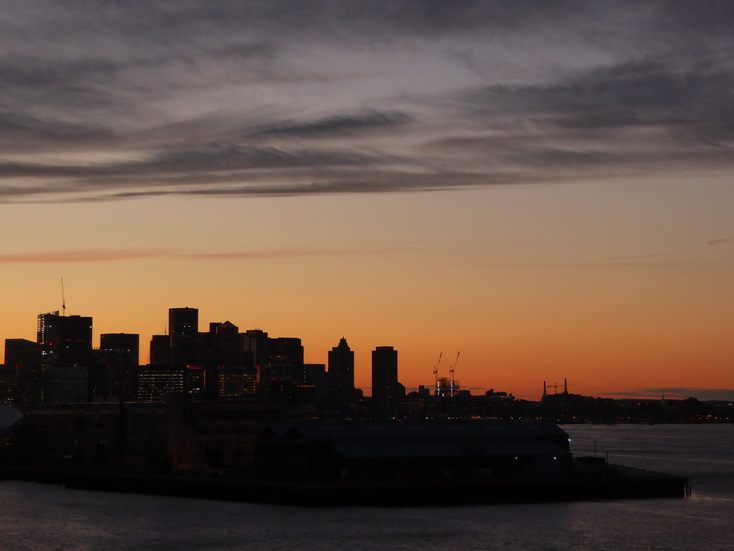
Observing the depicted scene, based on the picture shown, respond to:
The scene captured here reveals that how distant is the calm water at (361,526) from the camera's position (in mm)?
82375

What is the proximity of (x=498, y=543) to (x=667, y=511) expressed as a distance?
24.0 metres

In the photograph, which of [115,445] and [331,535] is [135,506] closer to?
[331,535]

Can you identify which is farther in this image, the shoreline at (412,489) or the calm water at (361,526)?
the shoreline at (412,489)

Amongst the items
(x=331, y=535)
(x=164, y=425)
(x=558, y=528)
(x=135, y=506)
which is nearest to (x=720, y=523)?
(x=558, y=528)

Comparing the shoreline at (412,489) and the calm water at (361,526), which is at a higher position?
the shoreline at (412,489)

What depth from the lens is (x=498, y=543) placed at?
3214 inches

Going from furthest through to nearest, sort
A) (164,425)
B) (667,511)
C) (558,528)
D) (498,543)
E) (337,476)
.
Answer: (164,425) < (337,476) < (667,511) < (558,528) < (498,543)

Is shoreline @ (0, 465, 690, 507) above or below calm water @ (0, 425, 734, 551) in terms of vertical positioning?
above

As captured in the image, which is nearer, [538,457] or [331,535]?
[331,535]

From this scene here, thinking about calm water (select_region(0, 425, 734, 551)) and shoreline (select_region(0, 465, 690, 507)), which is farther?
shoreline (select_region(0, 465, 690, 507))

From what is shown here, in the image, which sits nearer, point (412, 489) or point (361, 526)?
point (361, 526)

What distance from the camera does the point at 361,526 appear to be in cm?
8819

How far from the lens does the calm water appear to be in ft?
270

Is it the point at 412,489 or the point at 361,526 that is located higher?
the point at 412,489
